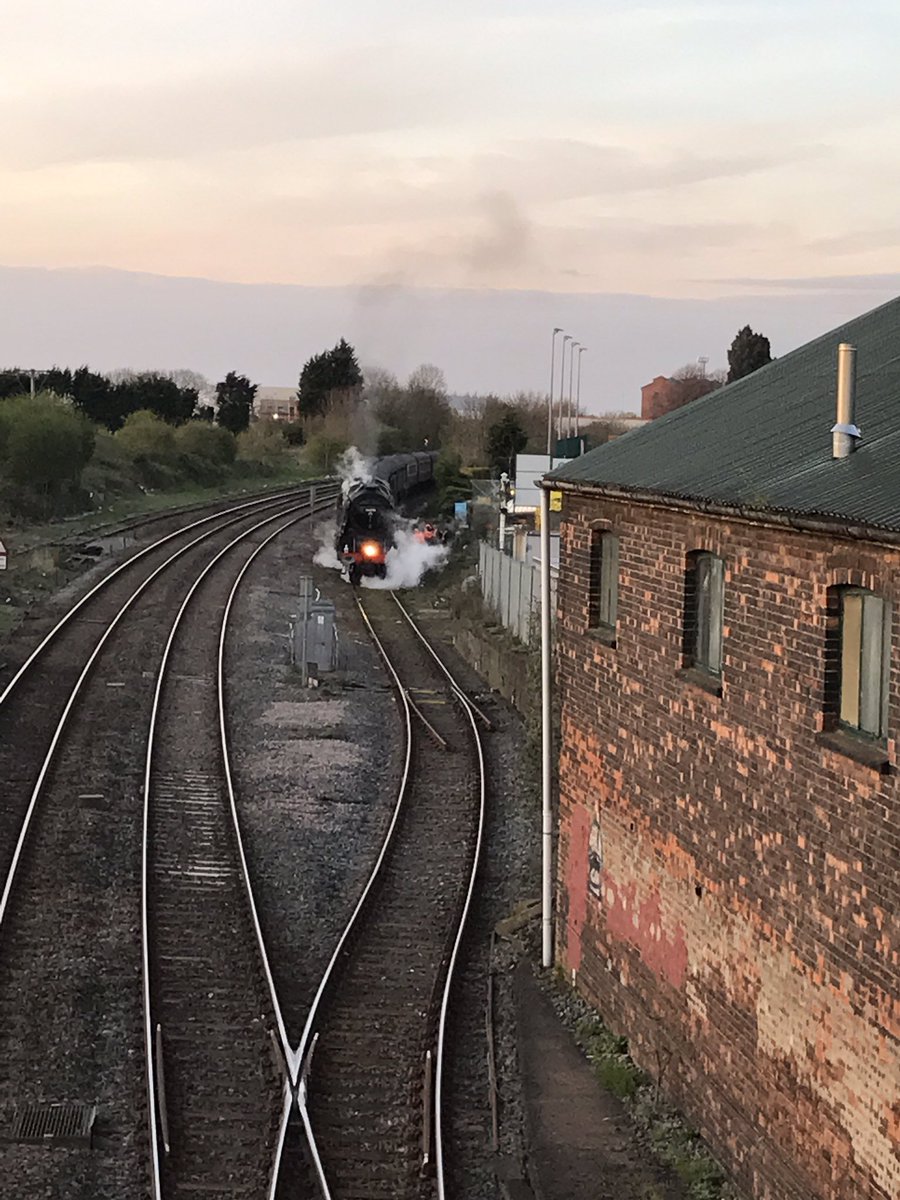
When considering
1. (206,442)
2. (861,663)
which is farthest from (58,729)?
(206,442)

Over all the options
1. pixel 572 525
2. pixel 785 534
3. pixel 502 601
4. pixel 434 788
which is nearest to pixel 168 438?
pixel 502 601

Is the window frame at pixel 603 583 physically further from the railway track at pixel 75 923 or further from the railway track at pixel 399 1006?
the railway track at pixel 75 923

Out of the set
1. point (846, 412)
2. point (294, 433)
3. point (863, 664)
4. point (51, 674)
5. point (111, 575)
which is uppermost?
point (294, 433)

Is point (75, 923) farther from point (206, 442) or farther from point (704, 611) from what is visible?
point (206, 442)

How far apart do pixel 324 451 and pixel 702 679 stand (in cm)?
7470

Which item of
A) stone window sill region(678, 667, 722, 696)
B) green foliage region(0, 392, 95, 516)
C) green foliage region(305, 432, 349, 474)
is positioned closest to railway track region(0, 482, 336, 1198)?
stone window sill region(678, 667, 722, 696)

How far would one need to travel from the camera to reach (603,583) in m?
12.4

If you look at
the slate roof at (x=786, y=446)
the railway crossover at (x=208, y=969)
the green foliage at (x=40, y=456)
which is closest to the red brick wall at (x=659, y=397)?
the green foliage at (x=40, y=456)

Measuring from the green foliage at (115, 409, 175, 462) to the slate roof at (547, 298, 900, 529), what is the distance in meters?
59.2

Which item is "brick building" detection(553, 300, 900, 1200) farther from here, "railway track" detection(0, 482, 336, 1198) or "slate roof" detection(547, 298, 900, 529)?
"railway track" detection(0, 482, 336, 1198)

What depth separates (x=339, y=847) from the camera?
16656 millimetres

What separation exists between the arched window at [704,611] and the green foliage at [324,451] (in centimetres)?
7087

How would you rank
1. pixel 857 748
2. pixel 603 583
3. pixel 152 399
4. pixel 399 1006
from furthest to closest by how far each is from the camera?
pixel 152 399 → pixel 603 583 → pixel 399 1006 → pixel 857 748

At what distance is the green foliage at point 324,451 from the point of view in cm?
8206
